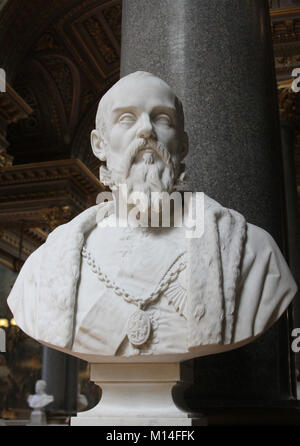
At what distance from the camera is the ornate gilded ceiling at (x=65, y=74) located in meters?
12.2

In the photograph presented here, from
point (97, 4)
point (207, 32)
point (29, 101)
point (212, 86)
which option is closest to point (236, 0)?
point (207, 32)

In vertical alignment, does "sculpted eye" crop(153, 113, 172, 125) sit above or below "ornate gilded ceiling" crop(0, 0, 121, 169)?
below

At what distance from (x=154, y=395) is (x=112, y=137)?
36.8 inches

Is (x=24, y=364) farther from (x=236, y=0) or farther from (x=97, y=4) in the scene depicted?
(x=236, y=0)

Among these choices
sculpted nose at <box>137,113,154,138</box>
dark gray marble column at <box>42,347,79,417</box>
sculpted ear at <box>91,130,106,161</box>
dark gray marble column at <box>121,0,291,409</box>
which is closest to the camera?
sculpted nose at <box>137,113,154,138</box>

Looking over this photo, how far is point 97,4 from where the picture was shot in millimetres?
12203

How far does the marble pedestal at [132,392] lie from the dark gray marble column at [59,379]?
11.9 m

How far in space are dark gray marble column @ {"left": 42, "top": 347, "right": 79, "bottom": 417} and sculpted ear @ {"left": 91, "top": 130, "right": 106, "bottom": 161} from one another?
1189cm

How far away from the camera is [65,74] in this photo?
45.1 ft

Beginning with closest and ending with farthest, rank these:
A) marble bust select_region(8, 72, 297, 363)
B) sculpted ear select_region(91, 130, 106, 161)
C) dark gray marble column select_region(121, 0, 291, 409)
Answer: marble bust select_region(8, 72, 297, 363)
sculpted ear select_region(91, 130, 106, 161)
dark gray marble column select_region(121, 0, 291, 409)

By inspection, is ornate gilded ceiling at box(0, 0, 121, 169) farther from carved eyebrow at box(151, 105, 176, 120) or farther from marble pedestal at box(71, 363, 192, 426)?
marble pedestal at box(71, 363, 192, 426)

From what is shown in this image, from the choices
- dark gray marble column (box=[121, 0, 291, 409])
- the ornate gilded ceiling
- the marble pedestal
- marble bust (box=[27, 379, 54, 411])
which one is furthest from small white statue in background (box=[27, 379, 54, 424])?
the marble pedestal

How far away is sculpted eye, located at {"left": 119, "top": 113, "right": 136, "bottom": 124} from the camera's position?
85.4 inches

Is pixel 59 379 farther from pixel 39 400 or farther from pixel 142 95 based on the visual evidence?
pixel 142 95
